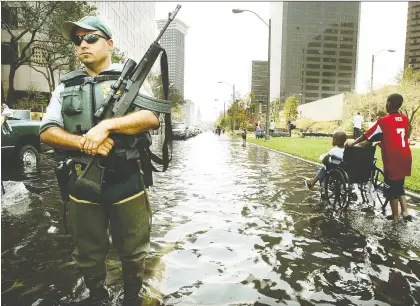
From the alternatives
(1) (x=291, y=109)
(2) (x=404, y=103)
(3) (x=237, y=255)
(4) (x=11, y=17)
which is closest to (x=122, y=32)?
(1) (x=291, y=109)

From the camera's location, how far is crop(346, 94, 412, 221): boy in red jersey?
17.3 ft

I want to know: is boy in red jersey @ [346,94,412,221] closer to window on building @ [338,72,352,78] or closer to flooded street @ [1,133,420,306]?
flooded street @ [1,133,420,306]

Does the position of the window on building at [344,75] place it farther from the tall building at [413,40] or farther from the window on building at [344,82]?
the tall building at [413,40]

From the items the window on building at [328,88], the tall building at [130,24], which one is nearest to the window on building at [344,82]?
the window on building at [328,88]

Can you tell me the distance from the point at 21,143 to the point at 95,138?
886 centimetres

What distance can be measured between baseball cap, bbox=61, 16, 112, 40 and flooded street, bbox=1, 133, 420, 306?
6.69ft

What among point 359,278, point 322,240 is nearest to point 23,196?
point 322,240

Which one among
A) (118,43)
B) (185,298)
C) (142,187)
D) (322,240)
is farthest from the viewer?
(118,43)

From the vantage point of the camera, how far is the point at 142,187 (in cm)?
244

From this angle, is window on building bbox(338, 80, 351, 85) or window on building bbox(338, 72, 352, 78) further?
window on building bbox(338, 80, 351, 85)

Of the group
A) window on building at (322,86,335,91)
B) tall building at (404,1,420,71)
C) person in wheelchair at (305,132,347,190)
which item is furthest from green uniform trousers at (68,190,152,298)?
window on building at (322,86,335,91)

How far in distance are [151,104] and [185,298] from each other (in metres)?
1.70

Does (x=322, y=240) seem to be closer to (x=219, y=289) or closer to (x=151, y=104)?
(x=219, y=289)

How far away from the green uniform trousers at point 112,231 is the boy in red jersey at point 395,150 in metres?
4.28
